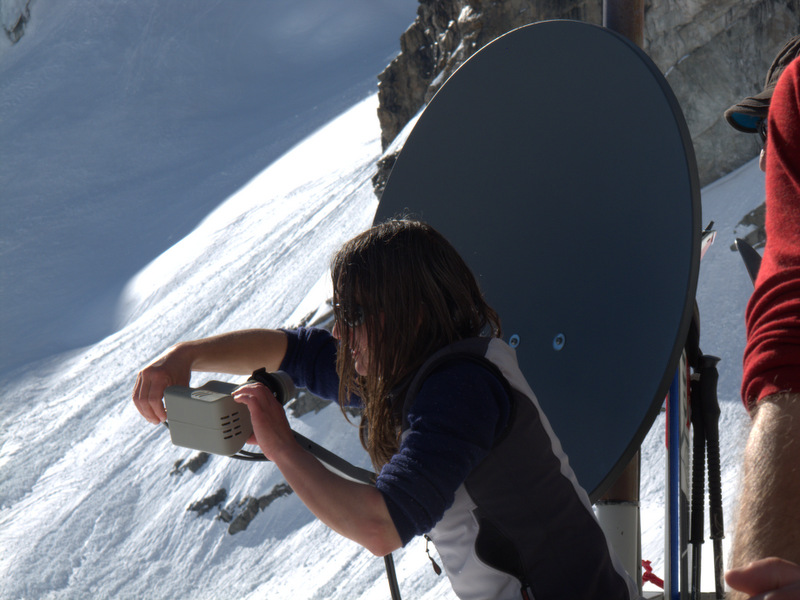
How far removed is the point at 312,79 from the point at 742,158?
2108cm

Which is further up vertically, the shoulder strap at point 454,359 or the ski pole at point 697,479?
the shoulder strap at point 454,359

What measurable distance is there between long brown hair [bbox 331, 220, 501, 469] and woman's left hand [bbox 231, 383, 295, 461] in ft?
0.55

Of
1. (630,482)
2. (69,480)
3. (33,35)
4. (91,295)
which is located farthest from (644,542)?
(33,35)

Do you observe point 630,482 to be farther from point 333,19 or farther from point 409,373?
point 333,19

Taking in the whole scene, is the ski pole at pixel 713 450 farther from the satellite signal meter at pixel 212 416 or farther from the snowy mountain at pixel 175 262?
the satellite signal meter at pixel 212 416

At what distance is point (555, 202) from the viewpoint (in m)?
1.63

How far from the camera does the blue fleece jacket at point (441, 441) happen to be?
104 cm

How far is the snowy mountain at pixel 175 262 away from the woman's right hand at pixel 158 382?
0.97 metres

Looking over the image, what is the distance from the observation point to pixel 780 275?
0.88m

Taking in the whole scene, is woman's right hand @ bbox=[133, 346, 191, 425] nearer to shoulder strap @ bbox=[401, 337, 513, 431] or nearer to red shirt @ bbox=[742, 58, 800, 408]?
shoulder strap @ bbox=[401, 337, 513, 431]

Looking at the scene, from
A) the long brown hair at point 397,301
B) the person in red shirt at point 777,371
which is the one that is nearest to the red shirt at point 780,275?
the person in red shirt at point 777,371

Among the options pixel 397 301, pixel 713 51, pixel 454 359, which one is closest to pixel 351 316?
pixel 397 301

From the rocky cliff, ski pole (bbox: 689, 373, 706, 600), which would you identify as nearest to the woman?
ski pole (bbox: 689, 373, 706, 600)

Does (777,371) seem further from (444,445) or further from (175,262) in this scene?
(175,262)
